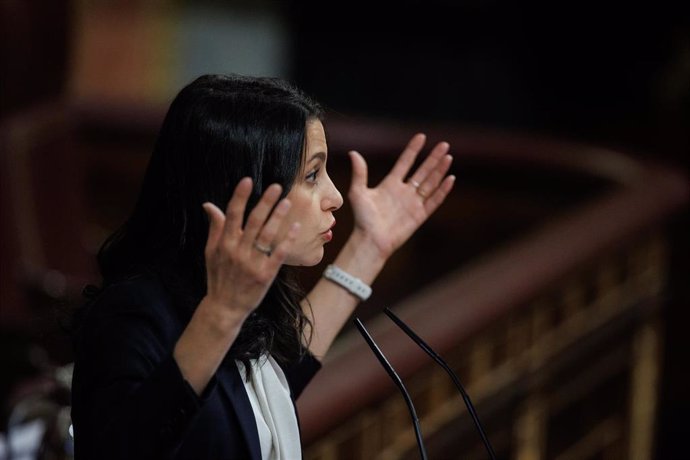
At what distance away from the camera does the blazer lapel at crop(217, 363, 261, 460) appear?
1.17 m

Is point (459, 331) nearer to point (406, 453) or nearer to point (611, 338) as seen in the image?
point (406, 453)

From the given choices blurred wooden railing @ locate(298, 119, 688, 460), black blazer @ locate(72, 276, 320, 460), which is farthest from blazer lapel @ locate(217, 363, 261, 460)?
blurred wooden railing @ locate(298, 119, 688, 460)

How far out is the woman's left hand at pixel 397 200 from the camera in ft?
5.06

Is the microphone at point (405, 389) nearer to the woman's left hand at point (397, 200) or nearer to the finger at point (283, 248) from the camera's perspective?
the finger at point (283, 248)

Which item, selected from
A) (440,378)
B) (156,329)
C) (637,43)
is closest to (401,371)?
(440,378)

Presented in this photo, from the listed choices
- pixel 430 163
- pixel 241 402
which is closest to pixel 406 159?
pixel 430 163

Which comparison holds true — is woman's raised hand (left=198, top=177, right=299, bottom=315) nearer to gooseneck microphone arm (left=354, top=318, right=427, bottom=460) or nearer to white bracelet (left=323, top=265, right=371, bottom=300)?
gooseneck microphone arm (left=354, top=318, right=427, bottom=460)

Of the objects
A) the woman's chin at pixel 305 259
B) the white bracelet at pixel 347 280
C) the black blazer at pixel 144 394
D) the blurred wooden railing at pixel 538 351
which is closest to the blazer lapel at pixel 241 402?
the black blazer at pixel 144 394

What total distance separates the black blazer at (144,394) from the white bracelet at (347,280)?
1.18ft

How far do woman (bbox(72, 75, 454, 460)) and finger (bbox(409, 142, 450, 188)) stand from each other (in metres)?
0.31

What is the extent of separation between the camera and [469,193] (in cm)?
480

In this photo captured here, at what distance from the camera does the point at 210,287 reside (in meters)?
1.06

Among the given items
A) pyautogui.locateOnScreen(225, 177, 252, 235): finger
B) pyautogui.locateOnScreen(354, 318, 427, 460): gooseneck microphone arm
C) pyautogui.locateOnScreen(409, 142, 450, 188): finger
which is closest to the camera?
pyautogui.locateOnScreen(225, 177, 252, 235): finger

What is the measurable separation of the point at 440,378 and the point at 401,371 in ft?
2.13
